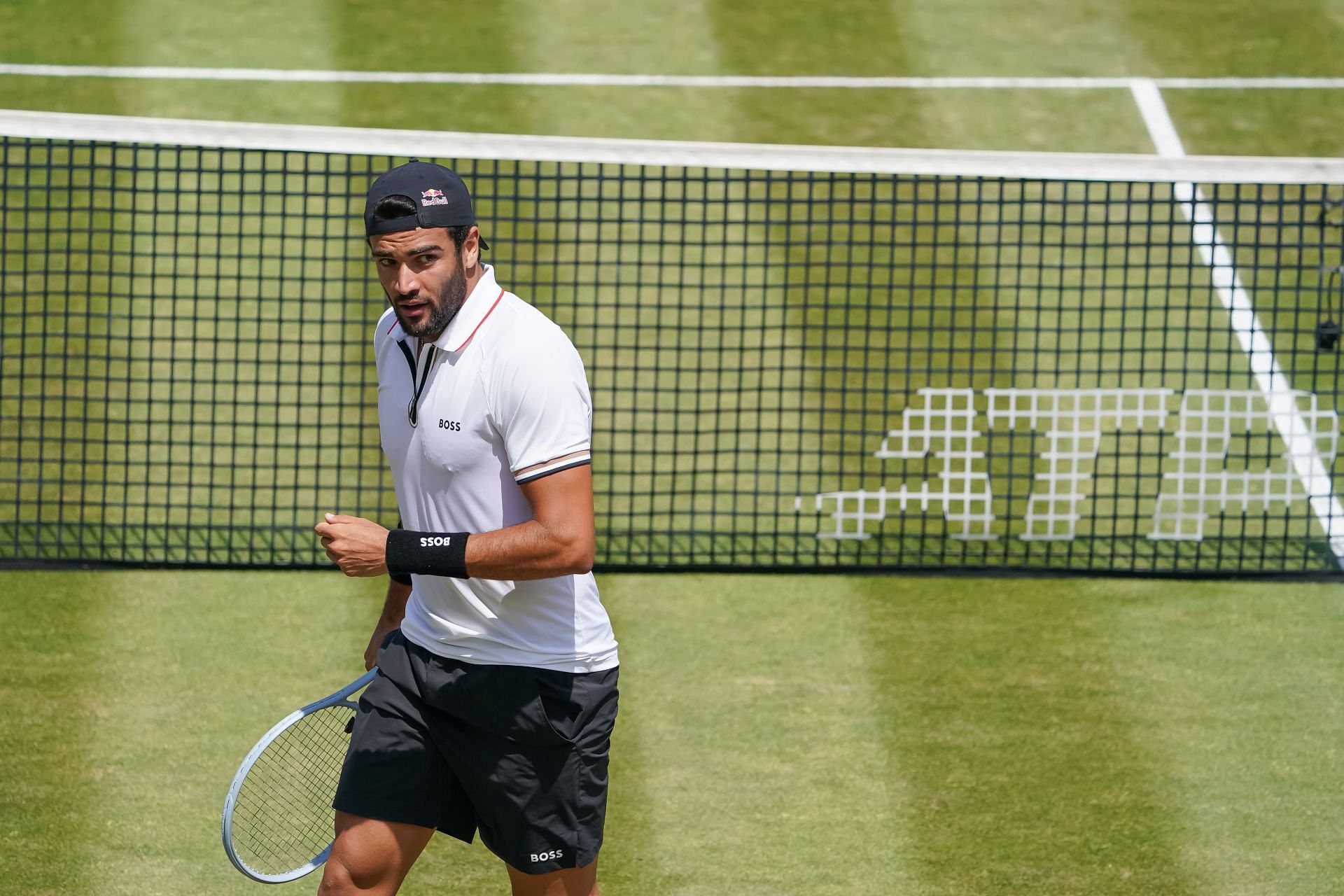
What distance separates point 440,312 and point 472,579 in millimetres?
695

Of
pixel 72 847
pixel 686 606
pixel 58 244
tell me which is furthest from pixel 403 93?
pixel 72 847

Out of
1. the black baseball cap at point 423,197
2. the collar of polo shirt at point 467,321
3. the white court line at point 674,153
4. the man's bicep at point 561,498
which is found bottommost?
the man's bicep at point 561,498

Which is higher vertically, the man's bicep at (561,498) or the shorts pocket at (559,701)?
the man's bicep at (561,498)

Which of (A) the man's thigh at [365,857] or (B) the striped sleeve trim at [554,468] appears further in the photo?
(A) the man's thigh at [365,857]

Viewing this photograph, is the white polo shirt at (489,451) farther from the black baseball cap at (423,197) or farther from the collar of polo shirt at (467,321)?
the black baseball cap at (423,197)

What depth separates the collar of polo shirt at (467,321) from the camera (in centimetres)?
466

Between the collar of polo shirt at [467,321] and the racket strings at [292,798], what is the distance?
48.0 inches

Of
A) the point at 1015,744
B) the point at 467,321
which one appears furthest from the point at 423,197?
the point at 1015,744

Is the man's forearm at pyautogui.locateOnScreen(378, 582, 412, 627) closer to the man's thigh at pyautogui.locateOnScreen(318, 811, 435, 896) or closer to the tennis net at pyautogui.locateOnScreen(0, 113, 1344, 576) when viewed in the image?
the man's thigh at pyautogui.locateOnScreen(318, 811, 435, 896)

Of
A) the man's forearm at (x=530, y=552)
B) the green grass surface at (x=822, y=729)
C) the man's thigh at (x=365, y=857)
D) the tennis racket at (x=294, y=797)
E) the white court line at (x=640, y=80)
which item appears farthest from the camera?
the white court line at (x=640, y=80)

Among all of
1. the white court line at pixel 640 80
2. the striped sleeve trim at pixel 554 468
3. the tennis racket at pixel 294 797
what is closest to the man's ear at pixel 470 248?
the striped sleeve trim at pixel 554 468

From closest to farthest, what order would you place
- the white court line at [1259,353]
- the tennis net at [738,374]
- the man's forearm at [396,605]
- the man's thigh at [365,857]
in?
the man's thigh at [365,857] < the man's forearm at [396,605] < the tennis net at [738,374] < the white court line at [1259,353]

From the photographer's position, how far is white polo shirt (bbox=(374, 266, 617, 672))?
14.8 feet

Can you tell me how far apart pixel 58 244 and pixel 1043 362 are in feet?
19.8
